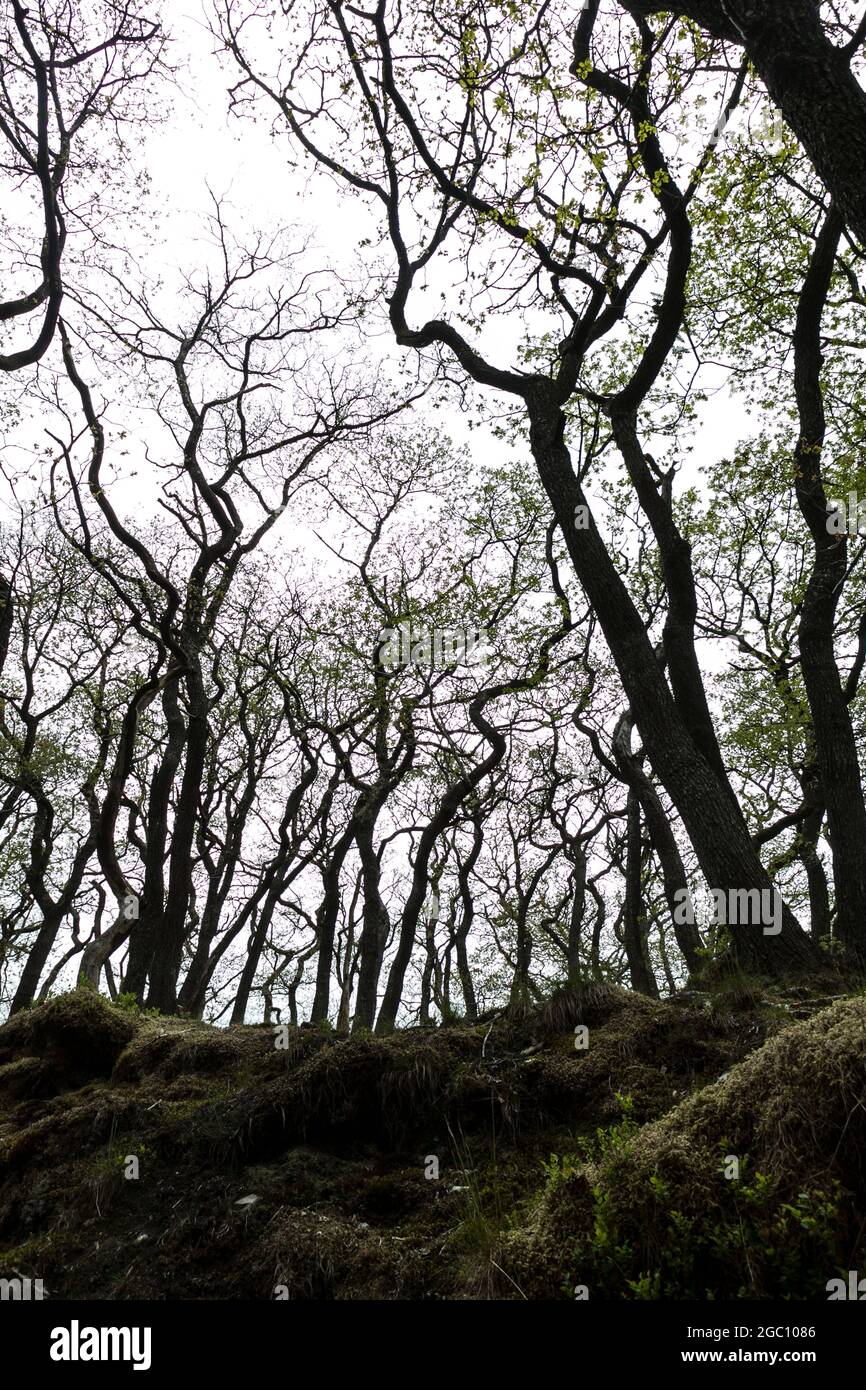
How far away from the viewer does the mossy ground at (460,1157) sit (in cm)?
243

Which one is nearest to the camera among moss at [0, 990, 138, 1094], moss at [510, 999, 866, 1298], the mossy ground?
moss at [510, 999, 866, 1298]

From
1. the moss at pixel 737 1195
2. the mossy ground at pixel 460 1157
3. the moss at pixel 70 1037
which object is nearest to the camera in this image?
the moss at pixel 737 1195

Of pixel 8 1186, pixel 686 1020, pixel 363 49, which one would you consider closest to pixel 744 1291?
pixel 686 1020

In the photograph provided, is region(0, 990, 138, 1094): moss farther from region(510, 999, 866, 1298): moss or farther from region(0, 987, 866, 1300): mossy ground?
region(510, 999, 866, 1298): moss

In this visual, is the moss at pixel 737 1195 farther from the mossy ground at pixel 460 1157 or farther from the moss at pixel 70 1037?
the moss at pixel 70 1037

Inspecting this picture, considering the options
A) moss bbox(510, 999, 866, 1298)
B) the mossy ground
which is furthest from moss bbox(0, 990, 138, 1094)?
moss bbox(510, 999, 866, 1298)

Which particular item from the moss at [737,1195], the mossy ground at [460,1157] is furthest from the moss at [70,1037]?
the moss at [737,1195]

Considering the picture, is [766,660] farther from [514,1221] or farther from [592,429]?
[514,1221]

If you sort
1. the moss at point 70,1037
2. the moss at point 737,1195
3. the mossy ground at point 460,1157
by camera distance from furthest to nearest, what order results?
the moss at point 70,1037
the mossy ground at point 460,1157
the moss at point 737,1195

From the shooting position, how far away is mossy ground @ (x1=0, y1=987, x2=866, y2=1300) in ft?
7.97

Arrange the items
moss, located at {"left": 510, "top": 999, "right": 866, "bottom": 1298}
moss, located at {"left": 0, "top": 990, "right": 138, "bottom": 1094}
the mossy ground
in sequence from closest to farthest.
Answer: moss, located at {"left": 510, "top": 999, "right": 866, "bottom": 1298} → the mossy ground → moss, located at {"left": 0, "top": 990, "right": 138, "bottom": 1094}

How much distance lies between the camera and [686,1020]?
443 cm

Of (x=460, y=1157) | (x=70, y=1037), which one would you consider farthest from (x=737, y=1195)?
(x=70, y=1037)

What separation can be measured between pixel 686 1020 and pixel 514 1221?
71.5 inches
